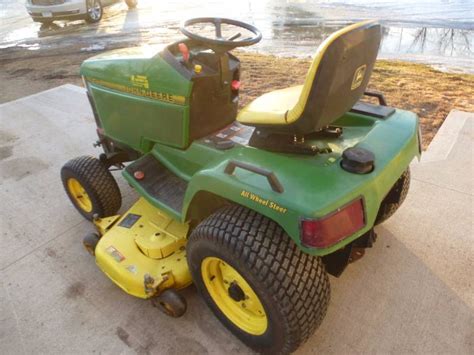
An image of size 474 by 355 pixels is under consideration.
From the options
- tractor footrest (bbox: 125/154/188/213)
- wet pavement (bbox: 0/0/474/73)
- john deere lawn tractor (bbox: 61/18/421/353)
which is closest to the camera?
john deere lawn tractor (bbox: 61/18/421/353)

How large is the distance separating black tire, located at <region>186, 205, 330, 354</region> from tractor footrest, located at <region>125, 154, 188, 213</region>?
616mm

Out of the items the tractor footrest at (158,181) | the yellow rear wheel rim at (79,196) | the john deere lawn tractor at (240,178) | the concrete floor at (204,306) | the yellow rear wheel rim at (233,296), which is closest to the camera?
the john deere lawn tractor at (240,178)

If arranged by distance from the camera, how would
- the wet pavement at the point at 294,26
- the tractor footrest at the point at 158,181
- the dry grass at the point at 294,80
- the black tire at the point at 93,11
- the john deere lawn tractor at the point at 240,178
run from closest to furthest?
the john deere lawn tractor at the point at 240,178
the tractor footrest at the point at 158,181
the dry grass at the point at 294,80
the wet pavement at the point at 294,26
the black tire at the point at 93,11

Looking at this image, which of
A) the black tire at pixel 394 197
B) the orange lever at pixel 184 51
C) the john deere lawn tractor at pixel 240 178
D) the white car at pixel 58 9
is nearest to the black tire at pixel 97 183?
the john deere lawn tractor at pixel 240 178

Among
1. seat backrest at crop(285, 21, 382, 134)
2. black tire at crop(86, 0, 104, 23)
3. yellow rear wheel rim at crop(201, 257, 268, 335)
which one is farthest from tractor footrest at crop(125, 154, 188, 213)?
black tire at crop(86, 0, 104, 23)

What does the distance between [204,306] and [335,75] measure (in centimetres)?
137

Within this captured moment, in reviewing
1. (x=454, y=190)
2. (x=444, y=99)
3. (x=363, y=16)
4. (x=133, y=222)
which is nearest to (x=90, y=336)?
(x=133, y=222)

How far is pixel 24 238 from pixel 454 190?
3106 mm

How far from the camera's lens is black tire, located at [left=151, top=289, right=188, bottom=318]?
2.01 meters

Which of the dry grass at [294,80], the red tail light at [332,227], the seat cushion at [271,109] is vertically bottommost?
the dry grass at [294,80]

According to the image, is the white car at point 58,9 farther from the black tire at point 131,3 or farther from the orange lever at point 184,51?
the orange lever at point 184,51

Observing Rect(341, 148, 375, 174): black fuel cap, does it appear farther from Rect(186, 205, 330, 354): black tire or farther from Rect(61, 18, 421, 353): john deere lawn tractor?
Rect(186, 205, 330, 354): black tire

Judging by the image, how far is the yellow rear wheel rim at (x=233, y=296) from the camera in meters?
1.88

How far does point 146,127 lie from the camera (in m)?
2.54
